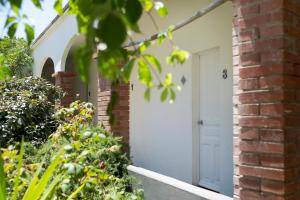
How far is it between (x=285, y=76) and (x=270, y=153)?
20.7 inches

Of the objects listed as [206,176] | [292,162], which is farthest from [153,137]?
[292,162]

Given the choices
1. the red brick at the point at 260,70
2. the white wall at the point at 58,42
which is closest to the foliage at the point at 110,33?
the red brick at the point at 260,70

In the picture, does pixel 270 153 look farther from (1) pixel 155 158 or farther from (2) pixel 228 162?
(1) pixel 155 158

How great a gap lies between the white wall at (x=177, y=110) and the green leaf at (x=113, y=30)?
16.3 ft

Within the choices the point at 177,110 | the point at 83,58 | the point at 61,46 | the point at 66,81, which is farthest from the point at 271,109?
the point at 66,81

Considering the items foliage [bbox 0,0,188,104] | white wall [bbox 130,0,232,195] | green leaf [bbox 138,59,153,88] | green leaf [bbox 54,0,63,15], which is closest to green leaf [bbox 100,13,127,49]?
foliage [bbox 0,0,188,104]

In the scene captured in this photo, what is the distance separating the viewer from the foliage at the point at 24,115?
612cm

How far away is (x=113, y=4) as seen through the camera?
0.81 metres

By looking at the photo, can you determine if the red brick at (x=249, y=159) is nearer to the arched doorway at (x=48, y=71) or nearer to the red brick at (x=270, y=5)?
the red brick at (x=270, y=5)

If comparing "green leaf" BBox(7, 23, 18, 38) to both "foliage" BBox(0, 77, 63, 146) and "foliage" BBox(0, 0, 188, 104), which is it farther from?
"foliage" BBox(0, 77, 63, 146)

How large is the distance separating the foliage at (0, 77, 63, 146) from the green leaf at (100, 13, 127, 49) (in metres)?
5.45

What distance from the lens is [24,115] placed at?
6348 millimetres

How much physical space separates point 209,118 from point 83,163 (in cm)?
321

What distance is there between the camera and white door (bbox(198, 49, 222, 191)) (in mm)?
6027
